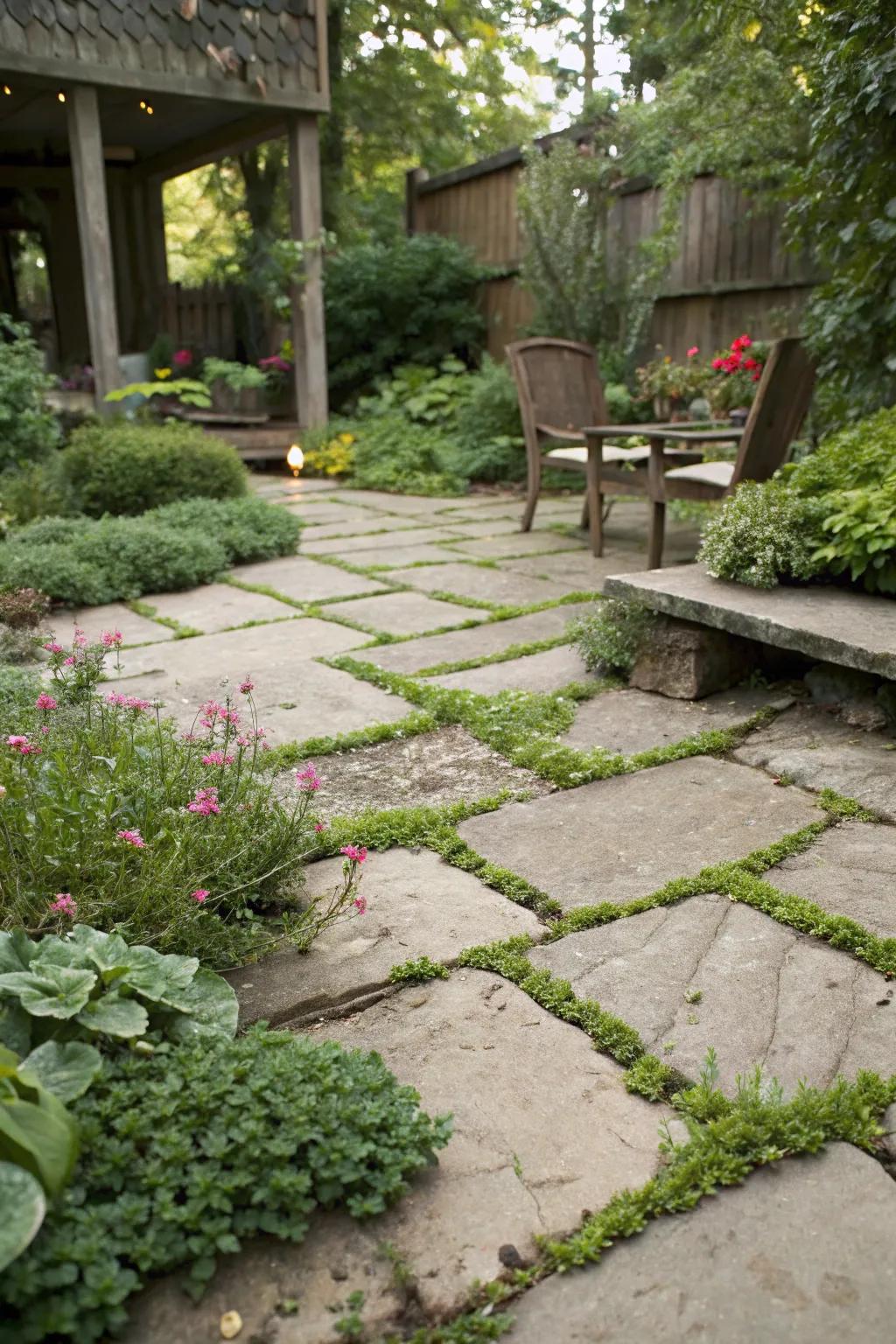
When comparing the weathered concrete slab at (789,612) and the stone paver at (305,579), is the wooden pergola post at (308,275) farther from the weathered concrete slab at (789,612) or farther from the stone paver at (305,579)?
the weathered concrete slab at (789,612)

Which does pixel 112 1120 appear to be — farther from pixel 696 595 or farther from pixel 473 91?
pixel 473 91

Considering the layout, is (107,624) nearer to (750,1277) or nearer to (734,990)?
(734,990)

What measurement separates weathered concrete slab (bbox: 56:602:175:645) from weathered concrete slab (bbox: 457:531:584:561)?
188cm

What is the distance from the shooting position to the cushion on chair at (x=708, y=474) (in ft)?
16.0

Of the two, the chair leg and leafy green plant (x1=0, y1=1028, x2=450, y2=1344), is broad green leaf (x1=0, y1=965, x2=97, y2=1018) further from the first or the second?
the chair leg

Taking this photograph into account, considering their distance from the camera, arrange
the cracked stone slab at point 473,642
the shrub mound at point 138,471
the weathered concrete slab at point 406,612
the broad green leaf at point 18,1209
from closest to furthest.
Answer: the broad green leaf at point 18,1209, the cracked stone slab at point 473,642, the weathered concrete slab at point 406,612, the shrub mound at point 138,471

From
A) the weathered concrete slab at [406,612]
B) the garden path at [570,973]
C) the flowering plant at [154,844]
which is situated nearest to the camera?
the garden path at [570,973]

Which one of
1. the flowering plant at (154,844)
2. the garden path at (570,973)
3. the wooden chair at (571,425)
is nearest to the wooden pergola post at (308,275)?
the wooden chair at (571,425)

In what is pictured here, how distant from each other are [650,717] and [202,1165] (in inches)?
85.8

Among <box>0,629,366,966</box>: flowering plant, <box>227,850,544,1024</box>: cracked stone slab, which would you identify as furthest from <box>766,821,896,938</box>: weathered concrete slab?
<box>0,629,366,966</box>: flowering plant

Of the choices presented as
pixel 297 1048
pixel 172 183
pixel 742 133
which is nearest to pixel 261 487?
pixel 742 133

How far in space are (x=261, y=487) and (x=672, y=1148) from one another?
24.6 feet

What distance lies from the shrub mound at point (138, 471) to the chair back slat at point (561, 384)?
1870mm

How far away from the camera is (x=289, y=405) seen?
1000cm
